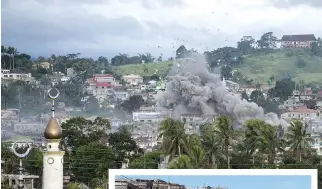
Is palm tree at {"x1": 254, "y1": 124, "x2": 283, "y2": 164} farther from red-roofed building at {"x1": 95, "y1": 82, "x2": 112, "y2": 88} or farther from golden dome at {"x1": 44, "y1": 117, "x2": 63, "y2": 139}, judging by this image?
red-roofed building at {"x1": 95, "y1": 82, "x2": 112, "y2": 88}

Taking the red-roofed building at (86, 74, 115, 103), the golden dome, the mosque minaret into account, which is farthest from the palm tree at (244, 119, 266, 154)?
the red-roofed building at (86, 74, 115, 103)

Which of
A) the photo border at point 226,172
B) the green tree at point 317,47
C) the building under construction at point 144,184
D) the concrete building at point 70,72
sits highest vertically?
the green tree at point 317,47

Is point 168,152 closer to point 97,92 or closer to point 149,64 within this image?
point 97,92

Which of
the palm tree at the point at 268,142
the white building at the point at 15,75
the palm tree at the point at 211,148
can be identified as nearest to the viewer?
the palm tree at the point at 211,148

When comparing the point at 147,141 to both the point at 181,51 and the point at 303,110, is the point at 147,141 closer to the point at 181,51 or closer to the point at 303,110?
the point at 303,110

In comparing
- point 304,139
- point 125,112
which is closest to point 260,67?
point 125,112

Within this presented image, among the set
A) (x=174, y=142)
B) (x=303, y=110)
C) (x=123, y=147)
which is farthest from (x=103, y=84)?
(x=174, y=142)

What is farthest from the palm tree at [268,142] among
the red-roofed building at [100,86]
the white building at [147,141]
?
the red-roofed building at [100,86]

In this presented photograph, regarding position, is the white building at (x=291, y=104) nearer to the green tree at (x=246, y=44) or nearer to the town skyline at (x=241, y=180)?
the green tree at (x=246, y=44)
